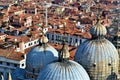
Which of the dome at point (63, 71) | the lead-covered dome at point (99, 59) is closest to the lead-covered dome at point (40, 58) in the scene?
the lead-covered dome at point (99, 59)

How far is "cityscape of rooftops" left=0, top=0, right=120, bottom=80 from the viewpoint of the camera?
82.3 feet

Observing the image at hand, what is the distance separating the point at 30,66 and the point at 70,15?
164ft

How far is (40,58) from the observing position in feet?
101

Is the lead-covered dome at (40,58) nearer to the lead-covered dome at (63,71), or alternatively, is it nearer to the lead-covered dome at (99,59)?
the lead-covered dome at (99,59)

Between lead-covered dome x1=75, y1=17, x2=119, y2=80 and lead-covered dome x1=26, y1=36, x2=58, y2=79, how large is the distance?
329cm

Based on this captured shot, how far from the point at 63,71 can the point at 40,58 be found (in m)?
6.64

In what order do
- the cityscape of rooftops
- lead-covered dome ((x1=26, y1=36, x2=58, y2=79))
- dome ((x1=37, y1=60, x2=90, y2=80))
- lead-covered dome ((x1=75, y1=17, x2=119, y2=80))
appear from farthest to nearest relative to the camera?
lead-covered dome ((x1=26, y1=36, x2=58, y2=79)) < lead-covered dome ((x1=75, y1=17, x2=119, y2=80)) < the cityscape of rooftops < dome ((x1=37, y1=60, x2=90, y2=80))

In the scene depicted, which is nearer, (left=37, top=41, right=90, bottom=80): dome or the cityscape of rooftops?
(left=37, top=41, right=90, bottom=80): dome

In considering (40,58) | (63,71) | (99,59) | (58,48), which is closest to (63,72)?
(63,71)

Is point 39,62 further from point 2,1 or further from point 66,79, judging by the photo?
point 2,1

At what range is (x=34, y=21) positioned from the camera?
70688mm

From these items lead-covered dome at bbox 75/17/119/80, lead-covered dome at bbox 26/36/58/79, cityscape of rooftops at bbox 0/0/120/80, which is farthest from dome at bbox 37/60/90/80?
lead-covered dome at bbox 26/36/58/79

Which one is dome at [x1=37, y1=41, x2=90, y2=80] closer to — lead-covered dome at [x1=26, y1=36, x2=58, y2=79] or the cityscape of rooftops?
the cityscape of rooftops

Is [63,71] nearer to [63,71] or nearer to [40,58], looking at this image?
[63,71]
